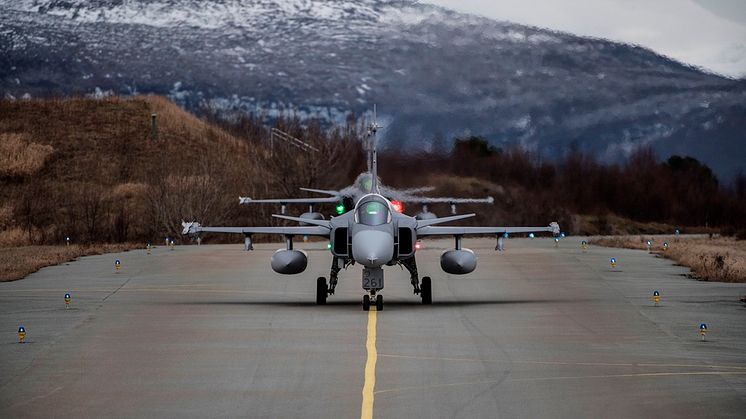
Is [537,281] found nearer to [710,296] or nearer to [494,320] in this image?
[710,296]

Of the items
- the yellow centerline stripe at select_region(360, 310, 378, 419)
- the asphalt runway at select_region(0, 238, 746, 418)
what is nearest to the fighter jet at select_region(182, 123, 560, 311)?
the asphalt runway at select_region(0, 238, 746, 418)

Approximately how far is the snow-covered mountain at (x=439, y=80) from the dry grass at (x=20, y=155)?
17698 mm

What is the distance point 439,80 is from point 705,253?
25.9 meters

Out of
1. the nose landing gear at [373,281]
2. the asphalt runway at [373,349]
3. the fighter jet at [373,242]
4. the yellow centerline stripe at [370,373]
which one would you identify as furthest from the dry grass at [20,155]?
the yellow centerline stripe at [370,373]

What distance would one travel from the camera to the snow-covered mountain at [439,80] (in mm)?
72750

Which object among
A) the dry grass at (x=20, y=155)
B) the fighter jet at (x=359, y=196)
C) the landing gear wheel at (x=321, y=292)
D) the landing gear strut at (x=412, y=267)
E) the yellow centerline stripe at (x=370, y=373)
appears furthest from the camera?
the dry grass at (x=20, y=155)

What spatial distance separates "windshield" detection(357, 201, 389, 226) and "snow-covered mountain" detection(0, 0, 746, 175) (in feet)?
104

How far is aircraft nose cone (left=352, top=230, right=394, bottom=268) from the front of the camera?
2780 centimetres

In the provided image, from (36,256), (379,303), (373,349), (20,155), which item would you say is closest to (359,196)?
(36,256)

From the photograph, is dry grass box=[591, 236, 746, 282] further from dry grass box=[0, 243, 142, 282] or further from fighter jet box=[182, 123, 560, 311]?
dry grass box=[0, 243, 142, 282]

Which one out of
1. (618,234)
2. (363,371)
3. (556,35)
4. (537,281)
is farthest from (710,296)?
(556,35)

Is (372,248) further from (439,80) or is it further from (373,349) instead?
(439,80)

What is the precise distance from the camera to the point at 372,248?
2783cm

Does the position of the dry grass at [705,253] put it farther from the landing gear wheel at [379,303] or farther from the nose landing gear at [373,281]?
the nose landing gear at [373,281]
